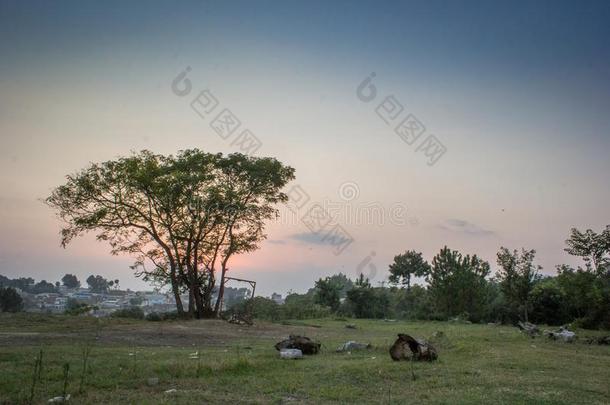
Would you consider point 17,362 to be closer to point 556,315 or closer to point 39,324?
point 39,324

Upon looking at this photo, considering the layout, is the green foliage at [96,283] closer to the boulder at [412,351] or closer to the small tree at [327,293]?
the small tree at [327,293]

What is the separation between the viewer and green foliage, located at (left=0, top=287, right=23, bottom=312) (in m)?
44.0

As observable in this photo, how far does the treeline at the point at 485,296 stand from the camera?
89.4 feet

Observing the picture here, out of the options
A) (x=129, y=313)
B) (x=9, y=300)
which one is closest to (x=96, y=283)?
(x=9, y=300)

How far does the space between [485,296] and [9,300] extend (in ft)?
145

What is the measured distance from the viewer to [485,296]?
43.2 metres

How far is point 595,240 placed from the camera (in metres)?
27.3

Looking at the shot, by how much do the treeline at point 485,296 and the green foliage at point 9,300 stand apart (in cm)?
2297

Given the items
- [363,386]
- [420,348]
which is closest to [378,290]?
[420,348]

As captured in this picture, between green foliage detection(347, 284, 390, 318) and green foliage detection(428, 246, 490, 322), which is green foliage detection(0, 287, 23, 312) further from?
green foliage detection(428, 246, 490, 322)

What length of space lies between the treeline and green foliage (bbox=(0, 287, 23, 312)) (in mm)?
22971

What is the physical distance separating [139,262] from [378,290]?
26.1 metres

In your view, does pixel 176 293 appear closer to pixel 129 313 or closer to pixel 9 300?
pixel 129 313

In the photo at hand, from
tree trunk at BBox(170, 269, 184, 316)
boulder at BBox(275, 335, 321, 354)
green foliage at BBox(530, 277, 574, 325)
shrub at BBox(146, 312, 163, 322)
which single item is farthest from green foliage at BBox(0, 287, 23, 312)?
green foliage at BBox(530, 277, 574, 325)
